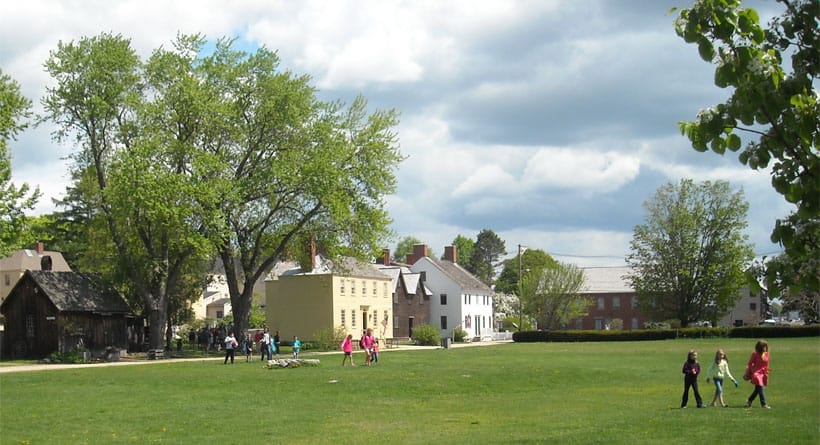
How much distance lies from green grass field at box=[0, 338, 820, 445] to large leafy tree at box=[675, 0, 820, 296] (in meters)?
11.8

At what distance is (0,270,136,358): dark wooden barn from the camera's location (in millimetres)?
51156

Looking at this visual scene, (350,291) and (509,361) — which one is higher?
(350,291)

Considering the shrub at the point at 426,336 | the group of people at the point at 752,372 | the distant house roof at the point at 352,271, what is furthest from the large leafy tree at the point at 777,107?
the shrub at the point at 426,336

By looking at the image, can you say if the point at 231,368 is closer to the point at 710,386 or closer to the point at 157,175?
the point at 157,175

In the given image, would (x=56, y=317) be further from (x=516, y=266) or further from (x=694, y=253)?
(x=516, y=266)

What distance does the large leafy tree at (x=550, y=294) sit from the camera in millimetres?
86500

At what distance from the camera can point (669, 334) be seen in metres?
71.4

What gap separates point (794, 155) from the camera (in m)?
5.48

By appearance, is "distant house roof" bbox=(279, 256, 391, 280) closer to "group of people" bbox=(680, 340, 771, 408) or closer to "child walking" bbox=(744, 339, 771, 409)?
"group of people" bbox=(680, 340, 771, 408)

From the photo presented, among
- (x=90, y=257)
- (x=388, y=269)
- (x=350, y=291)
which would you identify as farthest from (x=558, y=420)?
(x=388, y=269)

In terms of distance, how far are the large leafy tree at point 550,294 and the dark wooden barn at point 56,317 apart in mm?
43973

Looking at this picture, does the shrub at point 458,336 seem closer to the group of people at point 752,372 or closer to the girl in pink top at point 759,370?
the group of people at point 752,372

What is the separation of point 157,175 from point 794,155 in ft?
160

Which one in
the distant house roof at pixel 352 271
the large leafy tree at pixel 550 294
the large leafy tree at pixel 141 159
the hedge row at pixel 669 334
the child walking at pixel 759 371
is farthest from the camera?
the large leafy tree at pixel 550 294
